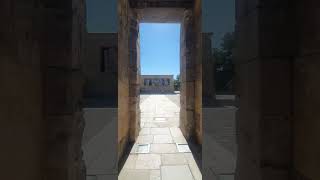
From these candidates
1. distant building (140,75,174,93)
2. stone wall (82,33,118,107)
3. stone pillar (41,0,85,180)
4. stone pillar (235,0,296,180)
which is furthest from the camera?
distant building (140,75,174,93)

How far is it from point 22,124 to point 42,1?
36.7 inches

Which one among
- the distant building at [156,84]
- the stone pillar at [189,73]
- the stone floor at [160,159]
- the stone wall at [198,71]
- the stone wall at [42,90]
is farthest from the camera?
the distant building at [156,84]

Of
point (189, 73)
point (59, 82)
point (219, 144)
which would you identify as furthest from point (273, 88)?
point (189, 73)

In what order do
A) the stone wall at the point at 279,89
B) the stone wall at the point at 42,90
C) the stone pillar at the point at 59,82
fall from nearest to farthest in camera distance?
1. the stone wall at the point at 42,90
2. the stone wall at the point at 279,89
3. the stone pillar at the point at 59,82

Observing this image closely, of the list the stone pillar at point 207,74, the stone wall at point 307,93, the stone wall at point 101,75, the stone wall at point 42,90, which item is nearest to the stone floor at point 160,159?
the stone pillar at point 207,74

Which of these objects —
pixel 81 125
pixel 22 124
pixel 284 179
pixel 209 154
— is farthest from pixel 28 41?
pixel 209 154

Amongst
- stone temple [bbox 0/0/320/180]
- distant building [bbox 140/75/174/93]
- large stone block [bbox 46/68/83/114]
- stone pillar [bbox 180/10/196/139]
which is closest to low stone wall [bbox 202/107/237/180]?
stone pillar [bbox 180/10/196/139]

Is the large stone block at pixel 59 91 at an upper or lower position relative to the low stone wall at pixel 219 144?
upper

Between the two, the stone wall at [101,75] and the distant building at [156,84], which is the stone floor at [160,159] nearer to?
the stone wall at [101,75]

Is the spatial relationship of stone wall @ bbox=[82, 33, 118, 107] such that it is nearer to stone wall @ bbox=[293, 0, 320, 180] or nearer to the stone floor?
the stone floor

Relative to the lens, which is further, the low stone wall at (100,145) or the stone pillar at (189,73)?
the stone pillar at (189,73)

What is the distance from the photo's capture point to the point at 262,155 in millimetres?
1999

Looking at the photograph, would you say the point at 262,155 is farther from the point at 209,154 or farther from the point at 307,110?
the point at 209,154

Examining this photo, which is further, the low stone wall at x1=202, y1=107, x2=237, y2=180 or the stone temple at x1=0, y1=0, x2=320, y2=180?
the low stone wall at x1=202, y1=107, x2=237, y2=180
